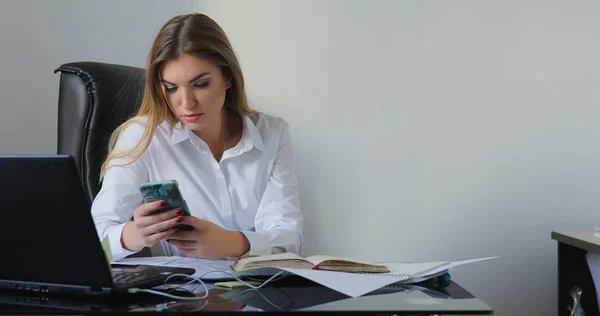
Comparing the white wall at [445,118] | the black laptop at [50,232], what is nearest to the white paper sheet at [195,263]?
the black laptop at [50,232]

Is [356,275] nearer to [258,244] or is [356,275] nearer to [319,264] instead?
[319,264]

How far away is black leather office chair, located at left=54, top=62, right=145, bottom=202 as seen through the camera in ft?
5.92

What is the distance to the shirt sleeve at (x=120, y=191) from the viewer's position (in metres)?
1.62

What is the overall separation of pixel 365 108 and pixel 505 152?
0.49 meters

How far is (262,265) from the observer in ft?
3.67

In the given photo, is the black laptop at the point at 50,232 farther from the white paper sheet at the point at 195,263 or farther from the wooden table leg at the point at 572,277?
the wooden table leg at the point at 572,277

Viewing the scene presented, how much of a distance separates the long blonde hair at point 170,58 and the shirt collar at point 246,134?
0.07ft

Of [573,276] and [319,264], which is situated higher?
[319,264]

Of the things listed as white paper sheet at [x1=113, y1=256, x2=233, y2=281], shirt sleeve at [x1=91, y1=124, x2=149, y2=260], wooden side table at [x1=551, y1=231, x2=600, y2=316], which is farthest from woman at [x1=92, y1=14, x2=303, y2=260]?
wooden side table at [x1=551, y1=231, x2=600, y2=316]

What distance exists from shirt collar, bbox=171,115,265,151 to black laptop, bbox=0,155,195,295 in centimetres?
81

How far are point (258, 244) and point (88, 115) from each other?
1.97ft

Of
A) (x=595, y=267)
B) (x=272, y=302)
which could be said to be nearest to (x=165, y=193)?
(x=272, y=302)

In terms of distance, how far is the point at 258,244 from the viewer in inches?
60.4

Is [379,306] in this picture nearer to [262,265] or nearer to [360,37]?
[262,265]
